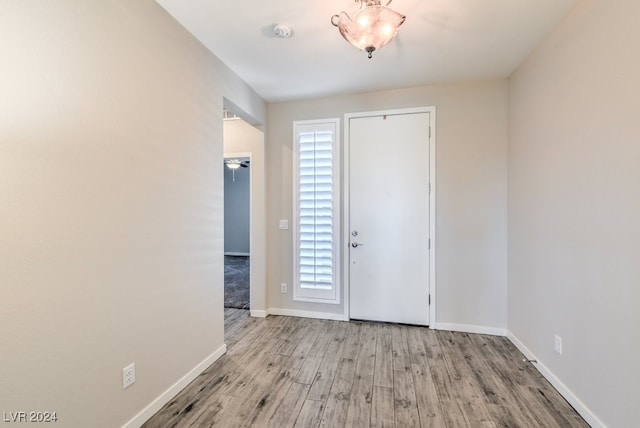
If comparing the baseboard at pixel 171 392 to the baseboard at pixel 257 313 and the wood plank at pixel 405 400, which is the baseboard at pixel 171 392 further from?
the wood plank at pixel 405 400

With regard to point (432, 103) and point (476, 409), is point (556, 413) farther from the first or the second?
point (432, 103)

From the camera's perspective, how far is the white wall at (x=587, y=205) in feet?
4.82

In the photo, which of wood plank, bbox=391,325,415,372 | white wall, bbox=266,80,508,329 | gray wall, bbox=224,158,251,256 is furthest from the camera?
gray wall, bbox=224,158,251,256

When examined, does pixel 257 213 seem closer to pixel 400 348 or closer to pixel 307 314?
pixel 307 314

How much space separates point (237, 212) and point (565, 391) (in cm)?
753

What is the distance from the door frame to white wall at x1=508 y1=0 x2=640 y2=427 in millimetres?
803

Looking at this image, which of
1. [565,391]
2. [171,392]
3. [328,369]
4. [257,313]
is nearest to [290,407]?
[328,369]

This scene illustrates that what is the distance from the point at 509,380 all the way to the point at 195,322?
246 cm

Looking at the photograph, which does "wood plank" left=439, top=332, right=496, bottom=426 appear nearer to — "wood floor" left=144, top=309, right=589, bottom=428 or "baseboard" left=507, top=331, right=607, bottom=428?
"wood floor" left=144, top=309, right=589, bottom=428

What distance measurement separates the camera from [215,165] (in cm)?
250

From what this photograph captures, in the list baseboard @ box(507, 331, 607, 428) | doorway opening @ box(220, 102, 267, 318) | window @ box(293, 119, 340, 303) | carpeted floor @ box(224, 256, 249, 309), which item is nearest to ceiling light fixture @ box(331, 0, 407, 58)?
window @ box(293, 119, 340, 303)

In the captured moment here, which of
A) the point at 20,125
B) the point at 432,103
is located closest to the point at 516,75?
the point at 432,103

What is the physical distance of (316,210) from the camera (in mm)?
3471

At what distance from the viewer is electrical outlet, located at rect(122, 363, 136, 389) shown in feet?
5.38
